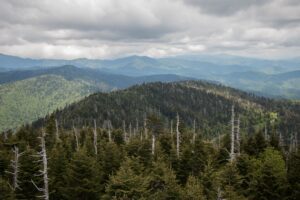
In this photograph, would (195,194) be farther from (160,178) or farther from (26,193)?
(26,193)

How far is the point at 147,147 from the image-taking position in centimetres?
6194

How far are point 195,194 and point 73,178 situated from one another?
16.6 m

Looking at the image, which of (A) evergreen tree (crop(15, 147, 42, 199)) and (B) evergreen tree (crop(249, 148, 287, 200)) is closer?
(B) evergreen tree (crop(249, 148, 287, 200))

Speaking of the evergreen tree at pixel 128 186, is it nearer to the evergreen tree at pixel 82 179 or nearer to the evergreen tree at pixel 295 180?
the evergreen tree at pixel 82 179

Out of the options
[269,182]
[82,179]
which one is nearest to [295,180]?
[269,182]

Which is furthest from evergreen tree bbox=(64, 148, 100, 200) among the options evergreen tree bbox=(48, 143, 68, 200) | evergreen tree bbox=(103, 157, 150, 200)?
evergreen tree bbox=(103, 157, 150, 200)

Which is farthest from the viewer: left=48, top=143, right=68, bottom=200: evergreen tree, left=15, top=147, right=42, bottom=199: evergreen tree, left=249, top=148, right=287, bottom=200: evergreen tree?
left=48, top=143, right=68, bottom=200: evergreen tree

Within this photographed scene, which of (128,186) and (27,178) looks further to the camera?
(27,178)

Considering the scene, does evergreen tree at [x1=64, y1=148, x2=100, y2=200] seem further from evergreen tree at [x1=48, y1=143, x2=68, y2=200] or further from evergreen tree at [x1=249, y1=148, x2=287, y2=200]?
evergreen tree at [x1=249, y1=148, x2=287, y2=200]

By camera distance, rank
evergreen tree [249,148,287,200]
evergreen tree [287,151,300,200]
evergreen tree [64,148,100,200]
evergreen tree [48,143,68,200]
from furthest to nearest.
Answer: evergreen tree [48,143,68,200], evergreen tree [64,148,100,200], evergreen tree [249,148,287,200], evergreen tree [287,151,300,200]

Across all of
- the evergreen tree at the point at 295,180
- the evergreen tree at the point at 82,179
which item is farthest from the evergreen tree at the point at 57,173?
the evergreen tree at the point at 295,180

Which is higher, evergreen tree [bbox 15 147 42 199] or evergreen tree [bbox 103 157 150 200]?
evergreen tree [bbox 103 157 150 200]

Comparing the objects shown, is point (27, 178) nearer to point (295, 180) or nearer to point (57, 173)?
point (57, 173)

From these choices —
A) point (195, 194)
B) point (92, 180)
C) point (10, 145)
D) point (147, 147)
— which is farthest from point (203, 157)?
point (10, 145)
